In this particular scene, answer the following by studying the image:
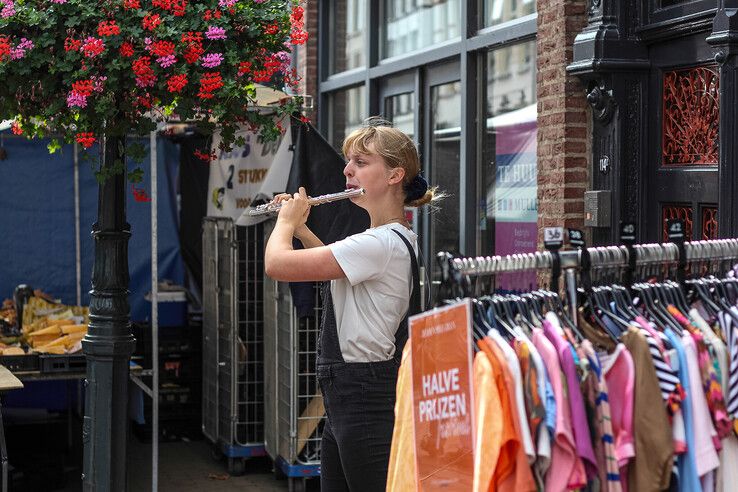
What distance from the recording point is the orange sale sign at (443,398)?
289 cm

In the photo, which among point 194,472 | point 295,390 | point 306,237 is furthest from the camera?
point 194,472

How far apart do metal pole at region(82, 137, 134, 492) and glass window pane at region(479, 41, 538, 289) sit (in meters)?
2.58

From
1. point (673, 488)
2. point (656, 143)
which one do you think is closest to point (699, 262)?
point (673, 488)

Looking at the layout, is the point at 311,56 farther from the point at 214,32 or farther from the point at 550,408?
the point at 550,408

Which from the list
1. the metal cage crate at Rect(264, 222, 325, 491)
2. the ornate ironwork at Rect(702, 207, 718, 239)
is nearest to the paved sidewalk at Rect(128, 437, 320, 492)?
the metal cage crate at Rect(264, 222, 325, 491)

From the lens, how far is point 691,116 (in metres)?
5.33

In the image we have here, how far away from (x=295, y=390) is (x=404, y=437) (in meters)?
3.73

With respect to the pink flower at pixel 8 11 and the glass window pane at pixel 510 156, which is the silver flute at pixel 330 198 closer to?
the pink flower at pixel 8 11

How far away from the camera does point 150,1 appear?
4539 millimetres

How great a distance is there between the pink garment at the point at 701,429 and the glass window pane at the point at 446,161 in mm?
4849

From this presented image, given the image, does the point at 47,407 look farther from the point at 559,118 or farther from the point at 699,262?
the point at 699,262

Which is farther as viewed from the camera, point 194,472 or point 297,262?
point 194,472

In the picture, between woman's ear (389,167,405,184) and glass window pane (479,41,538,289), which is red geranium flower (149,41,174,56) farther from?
glass window pane (479,41,538,289)

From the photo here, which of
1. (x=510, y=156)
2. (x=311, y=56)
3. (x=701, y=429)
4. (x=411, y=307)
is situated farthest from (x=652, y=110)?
(x=311, y=56)
